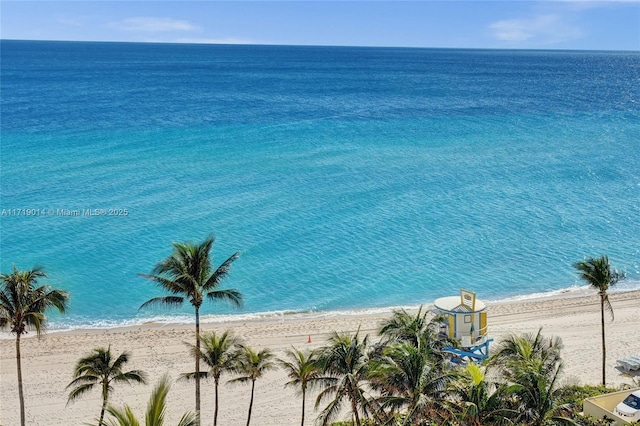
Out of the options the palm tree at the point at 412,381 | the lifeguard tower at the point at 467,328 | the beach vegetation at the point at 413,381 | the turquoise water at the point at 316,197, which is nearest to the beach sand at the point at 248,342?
the turquoise water at the point at 316,197

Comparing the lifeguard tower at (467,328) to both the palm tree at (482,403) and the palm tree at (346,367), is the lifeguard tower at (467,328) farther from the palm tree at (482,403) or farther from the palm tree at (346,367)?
the palm tree at (482,403)

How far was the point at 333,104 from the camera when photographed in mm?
105000

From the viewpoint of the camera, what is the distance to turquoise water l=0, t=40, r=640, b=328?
137ft

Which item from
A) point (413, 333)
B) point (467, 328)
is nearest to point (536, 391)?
point (413, 333)

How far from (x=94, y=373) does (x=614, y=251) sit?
39.2 metres

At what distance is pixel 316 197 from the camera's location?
55.6 metres

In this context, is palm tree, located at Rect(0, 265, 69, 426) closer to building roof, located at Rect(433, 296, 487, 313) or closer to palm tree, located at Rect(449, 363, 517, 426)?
palm tree, located at Rect(449, 363, 517, 426)

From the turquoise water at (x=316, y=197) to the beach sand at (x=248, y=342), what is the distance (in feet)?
7.71

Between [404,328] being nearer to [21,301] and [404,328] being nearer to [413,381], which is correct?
[413,381]

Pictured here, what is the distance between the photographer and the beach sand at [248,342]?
26734 mm

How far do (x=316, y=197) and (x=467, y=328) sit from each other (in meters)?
30.4

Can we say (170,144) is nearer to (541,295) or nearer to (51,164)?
(51,164)

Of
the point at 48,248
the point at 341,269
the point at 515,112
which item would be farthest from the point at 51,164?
the point at 515,112

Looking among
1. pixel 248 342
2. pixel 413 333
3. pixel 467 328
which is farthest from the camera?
pixel 248 342
